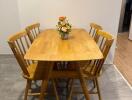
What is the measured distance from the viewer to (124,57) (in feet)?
12.3

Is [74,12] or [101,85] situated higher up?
[74,12]

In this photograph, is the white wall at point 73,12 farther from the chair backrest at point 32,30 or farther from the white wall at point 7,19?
the white wall at point 7,19

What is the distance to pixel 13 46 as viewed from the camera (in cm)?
172

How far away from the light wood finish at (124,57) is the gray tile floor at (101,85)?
0.17m

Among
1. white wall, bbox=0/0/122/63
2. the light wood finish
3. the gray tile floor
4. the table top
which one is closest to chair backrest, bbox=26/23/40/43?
the table top

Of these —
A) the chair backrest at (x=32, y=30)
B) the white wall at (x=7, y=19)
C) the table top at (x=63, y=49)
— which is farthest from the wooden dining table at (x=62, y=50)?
the white wall at (x=7, y=19)

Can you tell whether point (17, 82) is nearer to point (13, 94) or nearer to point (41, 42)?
point (13, 94)

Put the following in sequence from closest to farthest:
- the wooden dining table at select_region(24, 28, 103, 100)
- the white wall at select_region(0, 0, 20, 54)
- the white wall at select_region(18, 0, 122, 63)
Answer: the wooden dining table at select_region(24, 28, 103, 100)
the white wall at select_region(18, 0, 122, 63)
the white wall at select_region(0, 0, 20, 54)

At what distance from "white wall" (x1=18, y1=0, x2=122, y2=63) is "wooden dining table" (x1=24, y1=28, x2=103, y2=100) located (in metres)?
0.81

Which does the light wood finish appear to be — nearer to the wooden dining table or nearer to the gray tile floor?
the gray tile floor

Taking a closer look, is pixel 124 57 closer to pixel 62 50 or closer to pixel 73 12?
pixel 73 12

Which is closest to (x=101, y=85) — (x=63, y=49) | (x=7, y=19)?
(x=63, y=49)

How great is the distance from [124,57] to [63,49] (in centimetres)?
227

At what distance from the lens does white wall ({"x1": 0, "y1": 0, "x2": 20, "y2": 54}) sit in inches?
138
